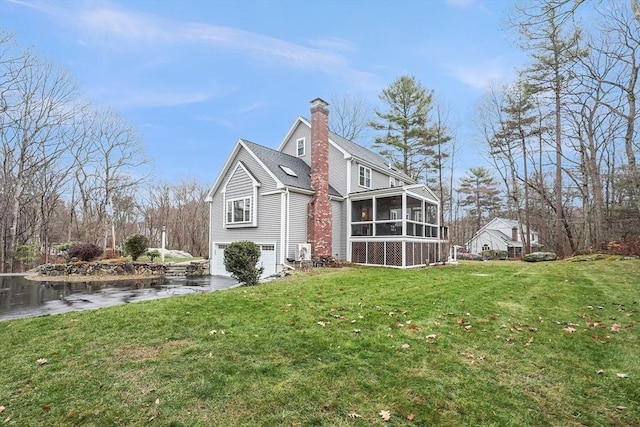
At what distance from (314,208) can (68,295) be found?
31.2 feet

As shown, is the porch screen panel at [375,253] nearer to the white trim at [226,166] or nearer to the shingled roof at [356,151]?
the shingled roof at [356,151]

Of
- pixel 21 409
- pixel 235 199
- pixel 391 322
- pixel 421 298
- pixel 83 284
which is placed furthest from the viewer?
pixel 235 199

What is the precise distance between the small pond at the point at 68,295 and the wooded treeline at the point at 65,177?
421 inches

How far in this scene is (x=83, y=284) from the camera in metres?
12.2

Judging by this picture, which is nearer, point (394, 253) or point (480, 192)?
point (394, 253)

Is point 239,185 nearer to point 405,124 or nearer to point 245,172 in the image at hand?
point 245,172

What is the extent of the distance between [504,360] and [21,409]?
524 cm

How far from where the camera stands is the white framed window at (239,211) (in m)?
15.6

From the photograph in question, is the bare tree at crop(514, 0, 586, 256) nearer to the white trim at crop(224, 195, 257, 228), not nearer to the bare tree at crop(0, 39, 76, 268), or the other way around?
the white trim at crop(224, 195, 257, 228)

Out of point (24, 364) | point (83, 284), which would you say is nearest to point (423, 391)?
point (24, 364)

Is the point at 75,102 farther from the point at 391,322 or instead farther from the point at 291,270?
the point at 391,322

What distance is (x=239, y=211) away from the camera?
52.4ft

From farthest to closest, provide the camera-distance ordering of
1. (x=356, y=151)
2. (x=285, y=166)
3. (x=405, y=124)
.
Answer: (x=405, y=124), (x=356, y=151), (x=285, y=166)

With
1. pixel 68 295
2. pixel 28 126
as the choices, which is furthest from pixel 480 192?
pixel 28 126
